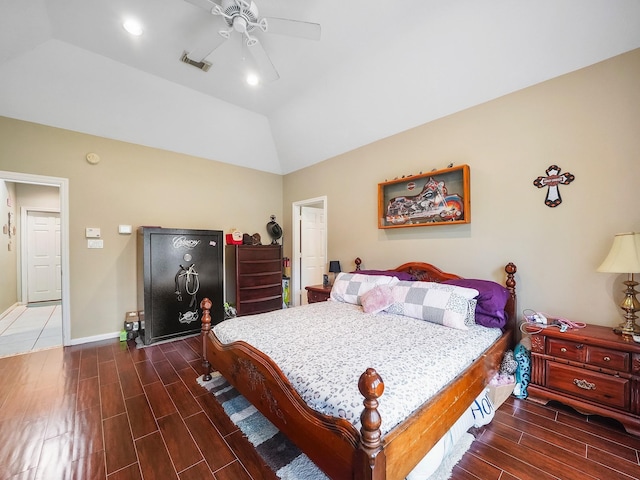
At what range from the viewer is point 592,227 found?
81.4 inches

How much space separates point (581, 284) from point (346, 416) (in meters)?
2.32

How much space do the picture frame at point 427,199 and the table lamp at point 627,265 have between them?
105 centimetres

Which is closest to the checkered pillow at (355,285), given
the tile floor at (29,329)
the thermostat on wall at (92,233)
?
the thermostat on wall at (92,233)

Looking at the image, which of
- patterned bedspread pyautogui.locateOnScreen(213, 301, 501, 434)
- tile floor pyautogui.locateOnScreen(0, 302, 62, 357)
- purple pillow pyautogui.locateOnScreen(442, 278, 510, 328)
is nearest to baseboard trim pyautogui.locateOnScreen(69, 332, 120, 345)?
tile floor pyautogui.locateOnScreen(0, 302, 62, 357)

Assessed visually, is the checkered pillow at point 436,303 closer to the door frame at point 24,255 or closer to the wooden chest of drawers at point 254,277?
the wooden chest of drawers at point 254,277

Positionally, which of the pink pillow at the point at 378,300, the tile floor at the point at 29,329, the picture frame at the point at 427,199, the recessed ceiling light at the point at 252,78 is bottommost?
the tile floor at the point at 29,329

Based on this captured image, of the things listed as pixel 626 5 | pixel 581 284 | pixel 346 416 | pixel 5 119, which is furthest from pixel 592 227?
pixel 5 119

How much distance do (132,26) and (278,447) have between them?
3.63m

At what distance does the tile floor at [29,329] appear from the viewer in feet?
10.5

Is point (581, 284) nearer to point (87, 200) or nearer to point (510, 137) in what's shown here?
point (510, 137)

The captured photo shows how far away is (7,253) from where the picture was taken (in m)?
4.95

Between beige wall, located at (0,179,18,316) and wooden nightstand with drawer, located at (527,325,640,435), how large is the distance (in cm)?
772

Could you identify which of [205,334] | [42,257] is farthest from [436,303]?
[42,257]

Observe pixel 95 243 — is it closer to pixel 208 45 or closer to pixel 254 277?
pixel 254 277
